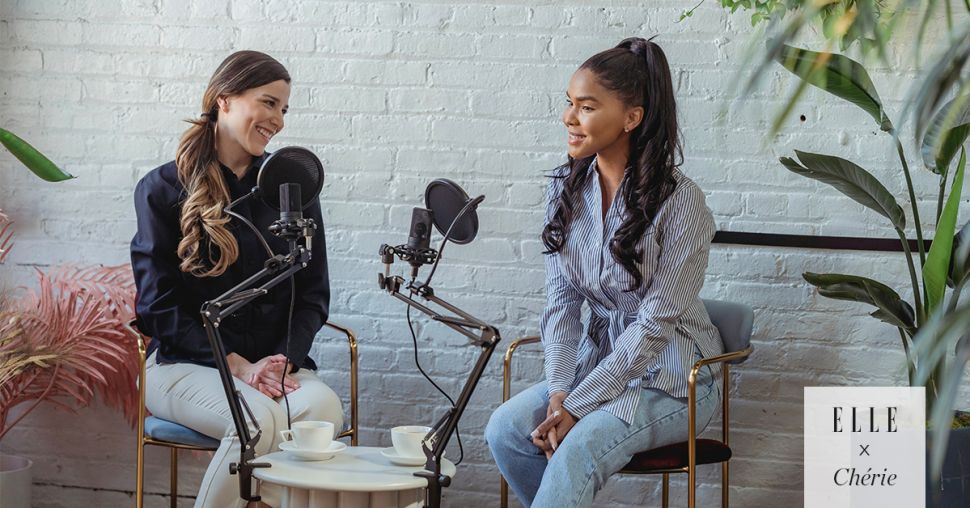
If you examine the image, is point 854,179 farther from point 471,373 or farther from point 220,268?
point 220,268

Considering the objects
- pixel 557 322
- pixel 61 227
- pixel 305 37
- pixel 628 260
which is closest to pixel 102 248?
pixel 61 227

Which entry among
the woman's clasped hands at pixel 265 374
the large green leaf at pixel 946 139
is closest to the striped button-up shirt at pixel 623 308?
the large green leaf at pixel 946 139

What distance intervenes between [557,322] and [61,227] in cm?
161

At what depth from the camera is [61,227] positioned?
10.2ft

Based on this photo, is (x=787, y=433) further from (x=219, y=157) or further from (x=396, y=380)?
(x=219, y=157)

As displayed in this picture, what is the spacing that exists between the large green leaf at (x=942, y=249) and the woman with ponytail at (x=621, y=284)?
48cm

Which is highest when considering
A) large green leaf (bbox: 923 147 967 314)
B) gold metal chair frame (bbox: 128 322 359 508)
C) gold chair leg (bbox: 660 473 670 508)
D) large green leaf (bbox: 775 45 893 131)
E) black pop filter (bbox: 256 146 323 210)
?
large green leaf (bbox: 775 45 893 131)

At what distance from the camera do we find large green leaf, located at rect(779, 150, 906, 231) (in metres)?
2.41

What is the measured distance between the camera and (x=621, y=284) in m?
2.35

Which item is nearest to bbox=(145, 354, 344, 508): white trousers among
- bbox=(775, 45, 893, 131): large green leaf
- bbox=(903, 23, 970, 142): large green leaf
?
bbox=(775, 45, 893, 131): large green leaf

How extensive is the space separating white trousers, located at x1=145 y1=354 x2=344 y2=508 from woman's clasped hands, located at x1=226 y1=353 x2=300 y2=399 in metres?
0.02

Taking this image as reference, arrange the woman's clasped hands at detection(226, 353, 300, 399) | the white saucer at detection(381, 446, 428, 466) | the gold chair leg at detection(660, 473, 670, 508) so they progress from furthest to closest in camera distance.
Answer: the gold chair leg at detection(660, 473, 670, 508)
the woman's clasped hands at detection(226, 353, 300, 399)
the white saucer at detection(381, 446, 428, 466)

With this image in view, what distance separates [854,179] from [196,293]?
1.63m

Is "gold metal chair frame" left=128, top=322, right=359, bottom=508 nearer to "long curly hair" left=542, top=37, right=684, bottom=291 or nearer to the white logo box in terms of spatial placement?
"long curly hair" left=542, top=37, right=684, bottom=291
